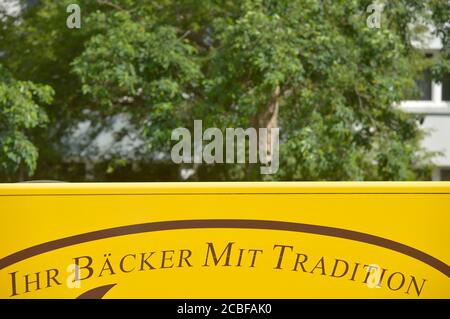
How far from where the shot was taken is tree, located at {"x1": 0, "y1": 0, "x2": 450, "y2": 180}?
15250mm

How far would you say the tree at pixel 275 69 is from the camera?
50.0 feet

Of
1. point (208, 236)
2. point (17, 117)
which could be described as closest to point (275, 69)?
point (17, 117)

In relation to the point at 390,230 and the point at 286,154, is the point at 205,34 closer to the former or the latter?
the point at 286,154

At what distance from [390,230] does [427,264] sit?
0.32 metres

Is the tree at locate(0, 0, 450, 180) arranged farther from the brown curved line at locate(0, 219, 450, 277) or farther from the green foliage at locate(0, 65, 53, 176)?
the brown curved line at locate(0, 219, 450, 277)

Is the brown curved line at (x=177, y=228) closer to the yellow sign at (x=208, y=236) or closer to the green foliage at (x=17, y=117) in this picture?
the yellow sign at (x=208, y=236)

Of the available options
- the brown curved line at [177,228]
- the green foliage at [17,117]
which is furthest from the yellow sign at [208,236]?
the green foliage at [17,117]

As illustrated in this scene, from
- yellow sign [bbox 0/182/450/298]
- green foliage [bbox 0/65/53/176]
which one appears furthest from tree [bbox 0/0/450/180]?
yellow sign [bbox 0/182/450/298]

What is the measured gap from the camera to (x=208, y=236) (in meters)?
5.75

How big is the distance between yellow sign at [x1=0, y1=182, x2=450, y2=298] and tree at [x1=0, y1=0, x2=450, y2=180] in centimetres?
904

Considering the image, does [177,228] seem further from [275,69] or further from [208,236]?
[275,69]

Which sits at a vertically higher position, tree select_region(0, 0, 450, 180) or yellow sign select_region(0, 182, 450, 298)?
tree select_region(0, 0, 450, 180)

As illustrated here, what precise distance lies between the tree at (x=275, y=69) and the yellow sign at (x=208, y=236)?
29.7ft

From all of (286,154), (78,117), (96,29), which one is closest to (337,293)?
(286,154)
